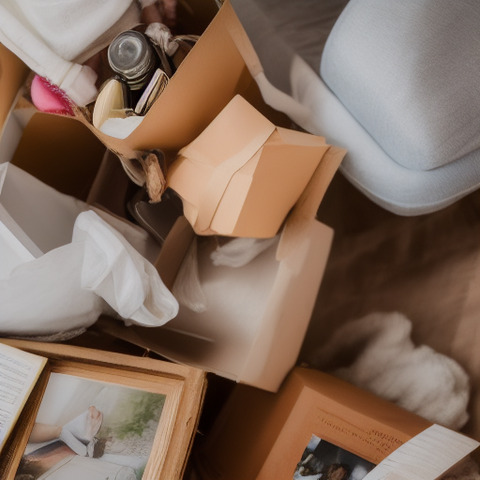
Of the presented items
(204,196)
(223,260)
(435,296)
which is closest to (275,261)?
(223,260)

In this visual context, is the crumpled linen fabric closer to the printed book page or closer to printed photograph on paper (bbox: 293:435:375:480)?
the printed book page

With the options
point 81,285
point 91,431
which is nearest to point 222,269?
point 81,285

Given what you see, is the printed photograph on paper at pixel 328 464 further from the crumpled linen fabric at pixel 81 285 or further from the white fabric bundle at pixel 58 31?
the white fabric bundle at pixel 58 31

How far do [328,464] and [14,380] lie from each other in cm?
54

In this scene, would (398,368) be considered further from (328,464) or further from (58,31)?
(58,31)

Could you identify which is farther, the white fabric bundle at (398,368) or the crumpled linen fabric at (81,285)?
the white fabric bundle at (398,368)

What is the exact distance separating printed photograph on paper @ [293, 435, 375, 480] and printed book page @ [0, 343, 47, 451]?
18.6 inches

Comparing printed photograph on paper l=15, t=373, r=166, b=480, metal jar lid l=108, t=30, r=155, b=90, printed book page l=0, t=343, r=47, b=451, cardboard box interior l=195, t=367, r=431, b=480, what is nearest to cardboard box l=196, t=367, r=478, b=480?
cardboard box interior l=195, t=367, r=431, b=480

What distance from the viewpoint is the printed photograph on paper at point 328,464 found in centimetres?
85

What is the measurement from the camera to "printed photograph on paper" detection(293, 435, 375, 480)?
2.80 ft

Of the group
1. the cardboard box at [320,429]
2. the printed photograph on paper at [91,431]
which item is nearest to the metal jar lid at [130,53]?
the printed photograph on paper at [91,431]

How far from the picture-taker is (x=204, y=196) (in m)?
0.79

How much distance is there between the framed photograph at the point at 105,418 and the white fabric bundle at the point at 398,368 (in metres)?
0.52

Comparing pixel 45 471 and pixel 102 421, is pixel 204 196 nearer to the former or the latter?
pixel 102 421
